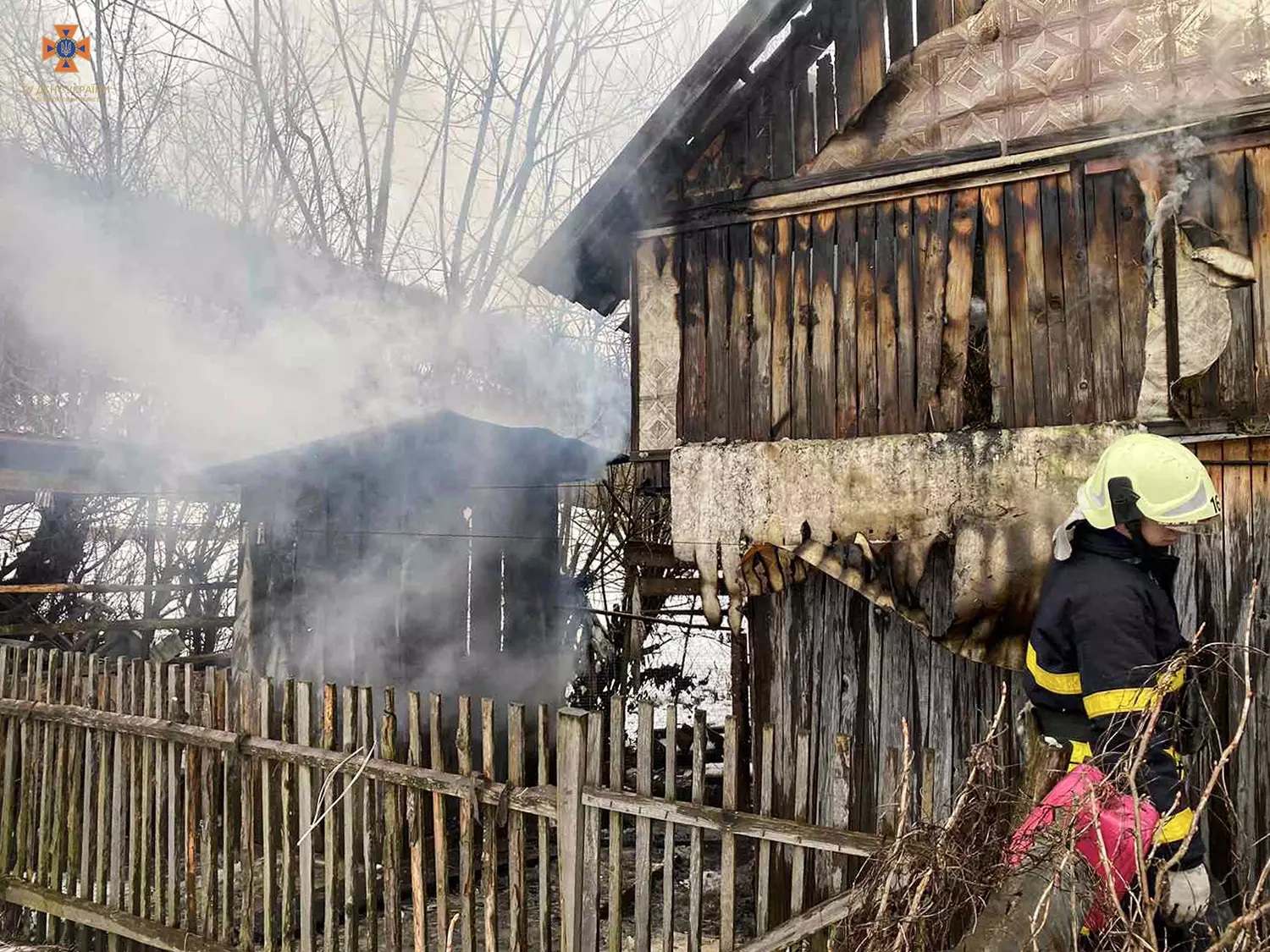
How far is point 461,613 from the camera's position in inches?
362

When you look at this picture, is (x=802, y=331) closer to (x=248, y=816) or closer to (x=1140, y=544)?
(x=1140, y=544)

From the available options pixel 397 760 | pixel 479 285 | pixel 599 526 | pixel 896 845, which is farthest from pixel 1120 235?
pixel 599 526

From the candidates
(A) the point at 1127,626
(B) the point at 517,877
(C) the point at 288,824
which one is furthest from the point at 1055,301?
(C) the point at 288,824

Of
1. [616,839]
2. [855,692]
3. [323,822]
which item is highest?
[855,692]

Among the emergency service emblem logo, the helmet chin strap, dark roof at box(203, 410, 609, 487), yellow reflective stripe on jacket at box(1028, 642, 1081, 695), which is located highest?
the emergency service emblem logo

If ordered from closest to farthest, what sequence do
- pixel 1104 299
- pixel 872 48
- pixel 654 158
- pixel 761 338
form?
pixel 1104 299 → pixel 872 48 → pixel 761 338 → pixel 654 158

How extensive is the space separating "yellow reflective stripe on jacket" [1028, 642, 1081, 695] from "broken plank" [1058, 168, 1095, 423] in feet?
6.13

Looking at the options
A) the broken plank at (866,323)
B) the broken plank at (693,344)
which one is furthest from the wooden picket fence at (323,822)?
the broken plank at (866,323)

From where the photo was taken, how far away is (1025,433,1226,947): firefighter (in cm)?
280

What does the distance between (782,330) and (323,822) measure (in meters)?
4.30

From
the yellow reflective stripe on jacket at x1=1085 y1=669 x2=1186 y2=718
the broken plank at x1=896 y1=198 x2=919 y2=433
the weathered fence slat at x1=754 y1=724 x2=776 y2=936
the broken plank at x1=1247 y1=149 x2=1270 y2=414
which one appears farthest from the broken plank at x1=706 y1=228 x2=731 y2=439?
the yellow reflective stripe on jacket at x1=1085 y1=669 x2=1186 y2=718

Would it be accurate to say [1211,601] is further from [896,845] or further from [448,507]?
[448,507]

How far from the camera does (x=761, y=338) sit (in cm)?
565

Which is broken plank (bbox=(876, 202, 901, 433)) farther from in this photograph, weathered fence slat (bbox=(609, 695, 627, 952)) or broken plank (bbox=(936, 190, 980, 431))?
weathered fence slat (bbox=(609, 695, 627, 952))
